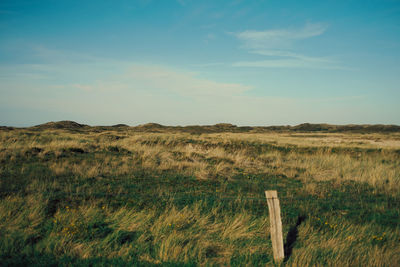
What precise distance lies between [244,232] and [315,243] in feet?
5.02

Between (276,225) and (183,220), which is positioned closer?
(276,225)

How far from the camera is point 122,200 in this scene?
8.09 m

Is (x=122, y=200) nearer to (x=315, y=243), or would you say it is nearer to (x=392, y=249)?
(x=315, y=243)

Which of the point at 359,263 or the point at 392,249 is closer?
the point at 359,263

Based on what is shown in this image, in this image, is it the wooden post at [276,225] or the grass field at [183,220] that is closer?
the wooden post at [276,225]

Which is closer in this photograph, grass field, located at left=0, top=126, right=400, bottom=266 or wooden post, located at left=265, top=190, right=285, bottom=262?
wooden post, located at left=265, top=190, right=285, bottom=262

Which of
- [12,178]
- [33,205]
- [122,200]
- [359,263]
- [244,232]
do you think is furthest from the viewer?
[12,178]

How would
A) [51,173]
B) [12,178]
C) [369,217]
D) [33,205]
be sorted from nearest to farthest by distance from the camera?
[33,205]
[369,217]
[12,178]
[51,173]

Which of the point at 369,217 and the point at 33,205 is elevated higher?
the point at 33,205

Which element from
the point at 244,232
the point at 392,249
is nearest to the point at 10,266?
the point at 244,232

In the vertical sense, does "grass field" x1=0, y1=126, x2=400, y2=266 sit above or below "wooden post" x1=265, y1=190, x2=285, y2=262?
below

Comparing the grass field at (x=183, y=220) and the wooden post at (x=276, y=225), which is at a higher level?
the wooden post at (x=276, y=225)

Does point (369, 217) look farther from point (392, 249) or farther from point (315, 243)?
point (315, 243)

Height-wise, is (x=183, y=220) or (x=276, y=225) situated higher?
(x=276, y=225)
